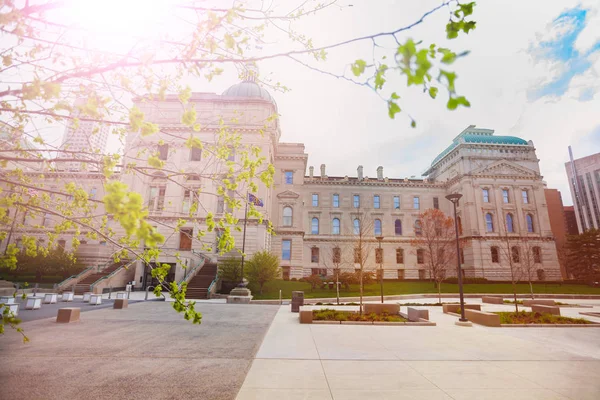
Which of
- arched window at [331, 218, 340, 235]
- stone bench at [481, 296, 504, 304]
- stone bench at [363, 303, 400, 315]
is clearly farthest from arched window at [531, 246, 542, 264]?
stone bench at [363, 303, 400, 315]

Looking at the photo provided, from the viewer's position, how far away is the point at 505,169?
48750 millimetres

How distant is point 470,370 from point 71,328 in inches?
482

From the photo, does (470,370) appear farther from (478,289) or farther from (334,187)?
(334,187)

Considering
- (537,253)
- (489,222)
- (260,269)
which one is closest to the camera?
(260,269)

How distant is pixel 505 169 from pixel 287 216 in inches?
1469

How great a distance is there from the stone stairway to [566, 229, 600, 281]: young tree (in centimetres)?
4994

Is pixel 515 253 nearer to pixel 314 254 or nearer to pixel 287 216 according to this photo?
pixel 314 254

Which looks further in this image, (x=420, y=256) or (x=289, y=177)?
(x=420, y=256)

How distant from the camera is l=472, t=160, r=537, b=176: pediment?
158ft

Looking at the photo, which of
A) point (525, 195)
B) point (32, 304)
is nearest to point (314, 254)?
point (32, 304)

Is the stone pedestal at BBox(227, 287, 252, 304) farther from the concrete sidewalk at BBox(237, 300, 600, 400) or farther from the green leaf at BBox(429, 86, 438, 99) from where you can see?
the green leaf at BBox(429, 86, 438, 99)

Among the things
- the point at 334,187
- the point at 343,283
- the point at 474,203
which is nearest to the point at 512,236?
the point at 474,203

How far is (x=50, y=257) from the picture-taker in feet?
101

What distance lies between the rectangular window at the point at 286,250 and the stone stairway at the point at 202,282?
40.9 feet
